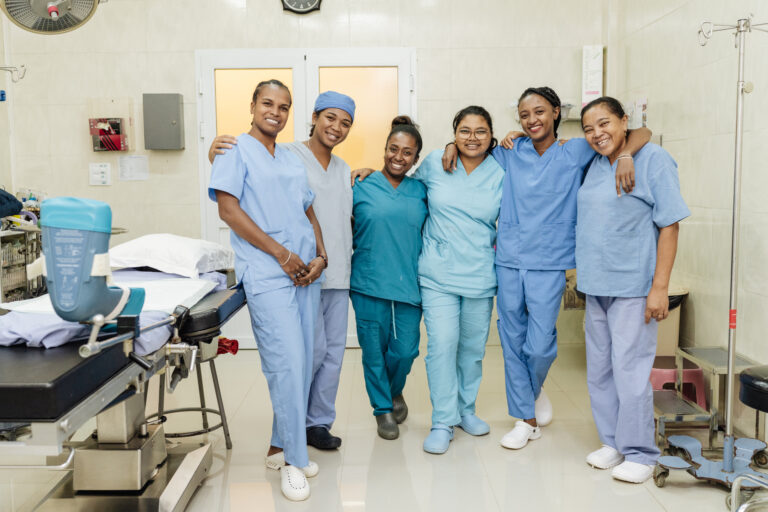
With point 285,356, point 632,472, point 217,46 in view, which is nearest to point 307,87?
point 217,46

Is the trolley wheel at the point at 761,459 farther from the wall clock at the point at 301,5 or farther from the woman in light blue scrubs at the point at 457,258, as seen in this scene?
the wall clock at the point at 301,5

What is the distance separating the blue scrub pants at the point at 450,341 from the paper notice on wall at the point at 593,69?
6.86 feet

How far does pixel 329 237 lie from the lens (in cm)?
248

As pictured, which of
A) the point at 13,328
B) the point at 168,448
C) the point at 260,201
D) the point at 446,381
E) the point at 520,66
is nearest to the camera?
the point at 13,328

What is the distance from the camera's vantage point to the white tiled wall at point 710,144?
257 centimetres

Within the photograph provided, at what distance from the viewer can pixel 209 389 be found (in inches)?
134

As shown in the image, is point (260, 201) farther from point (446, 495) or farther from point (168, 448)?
point (446, 495)

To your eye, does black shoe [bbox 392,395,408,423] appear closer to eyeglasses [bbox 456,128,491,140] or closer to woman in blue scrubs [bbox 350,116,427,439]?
woman in blue scrubs [bbox 350,116,427,439]

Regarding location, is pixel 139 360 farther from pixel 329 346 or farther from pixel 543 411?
pixel 543 411

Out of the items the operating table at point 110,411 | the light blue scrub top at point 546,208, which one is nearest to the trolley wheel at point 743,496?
the light blue scrub top at point 546,208

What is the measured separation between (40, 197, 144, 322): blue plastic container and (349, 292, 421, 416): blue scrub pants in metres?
1.39

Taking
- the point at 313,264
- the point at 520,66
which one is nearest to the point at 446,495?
the point at 313,264

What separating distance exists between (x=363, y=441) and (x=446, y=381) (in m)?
0.44

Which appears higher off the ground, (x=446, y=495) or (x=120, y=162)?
(x=120, y=162)
